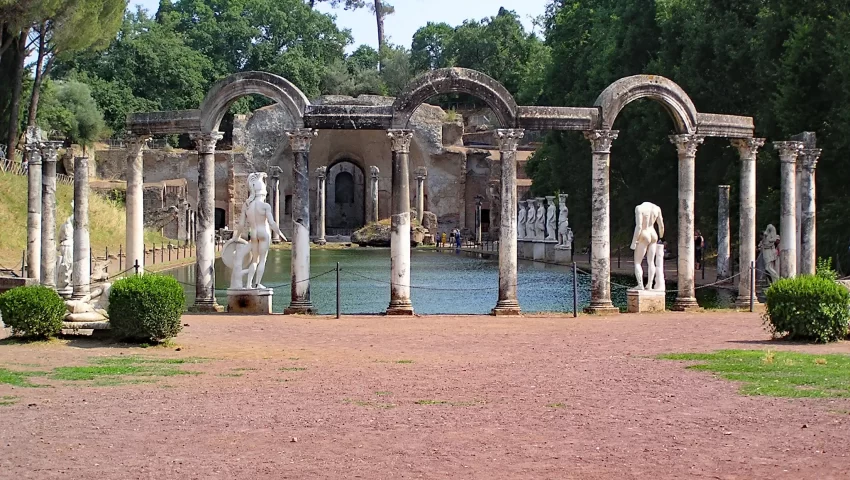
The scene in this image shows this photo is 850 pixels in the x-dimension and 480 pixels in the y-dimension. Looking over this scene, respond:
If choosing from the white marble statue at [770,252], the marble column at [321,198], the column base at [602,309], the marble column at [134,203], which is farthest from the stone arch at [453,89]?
the marble column at [321,198]

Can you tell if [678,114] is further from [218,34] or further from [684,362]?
[218,34]

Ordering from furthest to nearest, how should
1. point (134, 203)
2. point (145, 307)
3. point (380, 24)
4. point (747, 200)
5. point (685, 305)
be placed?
1. point (380, 24)
2. point (747, 200)
3. point (685, 305)
4. point (134, 203)
5. point (145, 307)

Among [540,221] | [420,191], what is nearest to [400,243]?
[540,221]

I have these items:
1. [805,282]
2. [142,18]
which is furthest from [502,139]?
[142,18]

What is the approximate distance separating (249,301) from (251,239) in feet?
3.53

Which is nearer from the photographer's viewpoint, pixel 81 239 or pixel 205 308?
pixel 205 308

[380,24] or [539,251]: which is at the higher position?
[380,24]

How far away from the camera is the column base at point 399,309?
19578mm

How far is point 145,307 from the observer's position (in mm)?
14375

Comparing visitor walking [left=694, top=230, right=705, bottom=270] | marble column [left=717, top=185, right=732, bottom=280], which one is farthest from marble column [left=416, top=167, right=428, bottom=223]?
marble column [left=717, top=185, right=732, bottom=280]

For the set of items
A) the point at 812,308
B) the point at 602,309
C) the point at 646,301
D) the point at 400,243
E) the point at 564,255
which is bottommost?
the point at 602,309

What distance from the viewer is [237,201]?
64.0m

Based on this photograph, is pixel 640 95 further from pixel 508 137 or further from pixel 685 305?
pixel 685 305

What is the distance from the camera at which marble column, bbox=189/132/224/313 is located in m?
20.0
